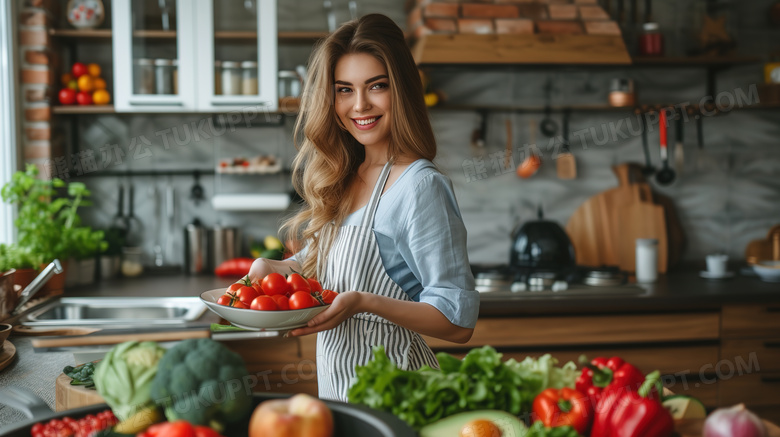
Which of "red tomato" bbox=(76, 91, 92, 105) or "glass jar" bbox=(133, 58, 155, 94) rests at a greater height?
"glass jar" bbox=(133, 58, 155, 94)

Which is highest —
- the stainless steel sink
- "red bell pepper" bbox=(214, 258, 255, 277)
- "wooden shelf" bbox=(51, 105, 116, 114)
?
"wooden shelf" bbox=(51, 105, 116, 114)

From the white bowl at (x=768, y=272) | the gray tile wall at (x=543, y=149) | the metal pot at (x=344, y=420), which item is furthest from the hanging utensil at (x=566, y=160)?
the metal pot at (x=344, y=420)

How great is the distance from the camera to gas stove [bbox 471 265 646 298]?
8.99ft

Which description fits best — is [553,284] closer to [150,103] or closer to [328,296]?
[328,296]

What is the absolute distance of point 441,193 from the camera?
151 centimetres

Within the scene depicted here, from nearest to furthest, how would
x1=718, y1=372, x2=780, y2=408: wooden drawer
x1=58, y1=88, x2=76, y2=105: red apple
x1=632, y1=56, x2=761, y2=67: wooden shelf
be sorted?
1. x1=718, y1=372, x2=780, y2=408: wooden drawer
2. x1=58, y1=88, x2=76, y2=105: red apple
3. x1=632, y1=56, x2=761, y2=67: wooden shelf

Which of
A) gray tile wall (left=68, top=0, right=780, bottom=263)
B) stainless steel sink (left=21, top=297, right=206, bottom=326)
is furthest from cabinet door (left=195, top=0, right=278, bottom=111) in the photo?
stainless steel sink (left=21, top=297, right=206, bottom=326)

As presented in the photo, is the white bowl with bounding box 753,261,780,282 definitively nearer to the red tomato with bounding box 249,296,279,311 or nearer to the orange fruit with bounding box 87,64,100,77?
the red tomato with bounding box 249,296,279,311

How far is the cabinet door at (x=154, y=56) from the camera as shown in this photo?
9.62ft

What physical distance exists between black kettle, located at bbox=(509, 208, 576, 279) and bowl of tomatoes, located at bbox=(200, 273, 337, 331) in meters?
1.85

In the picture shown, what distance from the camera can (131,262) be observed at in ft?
10.7

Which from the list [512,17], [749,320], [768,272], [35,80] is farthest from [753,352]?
[35,80]

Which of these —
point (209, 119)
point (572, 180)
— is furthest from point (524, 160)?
point (209, 119)

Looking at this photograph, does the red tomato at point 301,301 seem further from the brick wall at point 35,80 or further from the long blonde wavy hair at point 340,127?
the brick wall at point 35,80
